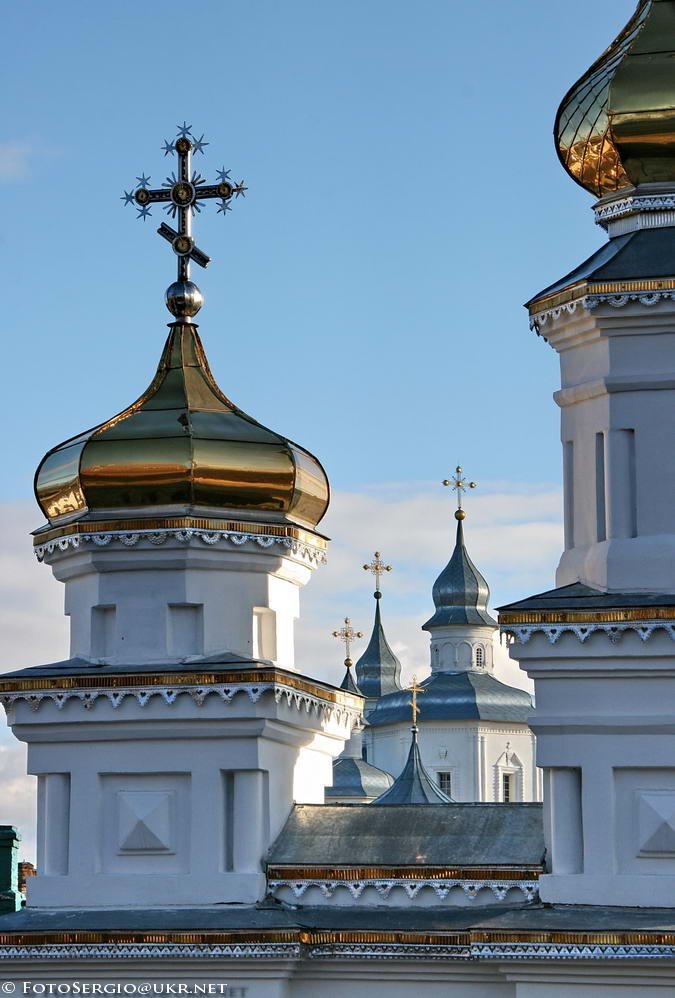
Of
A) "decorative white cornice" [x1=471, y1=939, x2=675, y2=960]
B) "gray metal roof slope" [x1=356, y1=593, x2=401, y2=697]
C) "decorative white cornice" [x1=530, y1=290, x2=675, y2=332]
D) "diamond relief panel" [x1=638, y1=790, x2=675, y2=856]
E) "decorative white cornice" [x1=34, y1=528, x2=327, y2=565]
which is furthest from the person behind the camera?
"gray metal roof slope" [x1=356, y1=593, x2=401, y2=697]

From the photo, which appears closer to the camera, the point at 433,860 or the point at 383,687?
the point at 433,860

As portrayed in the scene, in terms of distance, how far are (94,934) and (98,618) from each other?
120 inches

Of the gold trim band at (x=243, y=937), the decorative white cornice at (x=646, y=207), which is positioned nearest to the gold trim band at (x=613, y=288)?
the decorative white cornice at (x=646, y=207)

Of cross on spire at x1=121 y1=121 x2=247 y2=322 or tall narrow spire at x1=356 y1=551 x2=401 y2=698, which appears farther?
tall narrow spire at x1=356 y1=551 x2=401 y2=698

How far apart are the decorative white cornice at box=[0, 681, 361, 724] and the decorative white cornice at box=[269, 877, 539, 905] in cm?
162

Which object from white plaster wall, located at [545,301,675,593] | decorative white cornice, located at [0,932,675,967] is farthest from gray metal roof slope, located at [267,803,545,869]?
white plaster wall, located at [545,301,675,593]

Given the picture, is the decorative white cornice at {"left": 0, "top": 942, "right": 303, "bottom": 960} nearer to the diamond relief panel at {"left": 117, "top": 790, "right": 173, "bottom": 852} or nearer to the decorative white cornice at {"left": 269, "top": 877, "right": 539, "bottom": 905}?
the decorative white cornice at {"left": 269, "top": 877, "right": 539, "bottom": 905}

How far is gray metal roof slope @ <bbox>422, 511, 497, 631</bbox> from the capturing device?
63.4m

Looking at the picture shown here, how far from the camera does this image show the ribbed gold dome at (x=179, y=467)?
21062 millimetres

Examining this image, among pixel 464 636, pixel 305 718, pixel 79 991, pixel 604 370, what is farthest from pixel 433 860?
pixel 464 636

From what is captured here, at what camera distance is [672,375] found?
19703 millimetres

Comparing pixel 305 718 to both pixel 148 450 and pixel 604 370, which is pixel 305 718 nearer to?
pixel 148 450

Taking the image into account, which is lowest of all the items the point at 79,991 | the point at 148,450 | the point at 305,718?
the point at 79,991

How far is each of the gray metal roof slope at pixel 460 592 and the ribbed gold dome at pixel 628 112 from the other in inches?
1652
